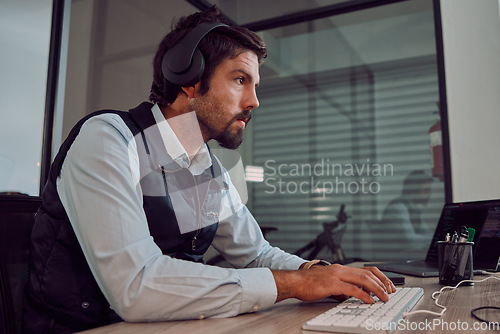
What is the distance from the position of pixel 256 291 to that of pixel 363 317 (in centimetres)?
18

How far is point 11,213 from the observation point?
875 mm

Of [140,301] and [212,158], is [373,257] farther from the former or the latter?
[140,301]

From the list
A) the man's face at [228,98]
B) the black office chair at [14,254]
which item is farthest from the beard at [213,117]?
the black office chair at [14,254]

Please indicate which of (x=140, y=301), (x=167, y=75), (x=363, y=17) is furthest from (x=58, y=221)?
(x=363, y=17)

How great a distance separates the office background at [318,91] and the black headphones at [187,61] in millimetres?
924

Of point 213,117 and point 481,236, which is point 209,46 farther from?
point 481,236

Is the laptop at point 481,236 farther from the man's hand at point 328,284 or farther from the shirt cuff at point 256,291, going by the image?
the shirt cuff at point 256,291

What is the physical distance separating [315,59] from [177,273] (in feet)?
8.93

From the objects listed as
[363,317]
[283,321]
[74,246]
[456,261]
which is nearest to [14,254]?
[74,246]

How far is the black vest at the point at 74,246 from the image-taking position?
2.59ft

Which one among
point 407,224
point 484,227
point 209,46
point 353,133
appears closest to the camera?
point 209,46

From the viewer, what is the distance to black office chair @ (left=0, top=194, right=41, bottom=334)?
81 centimetres

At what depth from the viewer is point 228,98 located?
1171 mm

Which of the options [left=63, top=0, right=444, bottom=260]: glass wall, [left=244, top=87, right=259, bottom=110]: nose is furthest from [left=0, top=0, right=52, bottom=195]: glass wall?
[left=244, top=87, right=259, bottom=110]: nose
